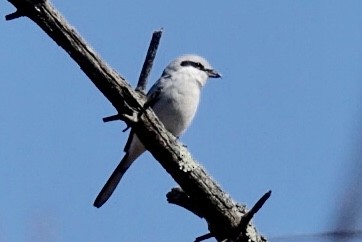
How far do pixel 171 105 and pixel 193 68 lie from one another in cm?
77

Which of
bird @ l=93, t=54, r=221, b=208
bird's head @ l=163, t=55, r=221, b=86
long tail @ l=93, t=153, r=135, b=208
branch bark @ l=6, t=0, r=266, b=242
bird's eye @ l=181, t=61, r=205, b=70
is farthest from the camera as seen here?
bird's eye @ l=181, t=61, r=205, b=70

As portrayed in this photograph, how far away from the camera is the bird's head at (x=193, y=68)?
5527 millimetres

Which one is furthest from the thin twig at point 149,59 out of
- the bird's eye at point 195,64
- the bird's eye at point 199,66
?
the bird's eye at point 199,66

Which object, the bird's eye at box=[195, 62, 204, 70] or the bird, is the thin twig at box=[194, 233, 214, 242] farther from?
the bird's eye at box=[195, 62, 204, 70]

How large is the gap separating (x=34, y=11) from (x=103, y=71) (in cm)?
32

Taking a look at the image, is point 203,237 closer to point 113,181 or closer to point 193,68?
point 113,181

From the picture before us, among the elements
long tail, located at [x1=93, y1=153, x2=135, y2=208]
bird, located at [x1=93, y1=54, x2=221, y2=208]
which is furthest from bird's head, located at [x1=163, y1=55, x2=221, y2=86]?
long tail, located at [x1=93, y1=153, x2=135, y2=208]

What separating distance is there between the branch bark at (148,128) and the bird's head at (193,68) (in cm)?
300

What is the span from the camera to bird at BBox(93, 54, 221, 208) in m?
4.95

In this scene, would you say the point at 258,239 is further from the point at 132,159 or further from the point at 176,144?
the point at 132,159

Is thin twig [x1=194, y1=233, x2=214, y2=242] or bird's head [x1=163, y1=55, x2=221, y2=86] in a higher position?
bird's head [x1=163, y1=55, x2=221, y2=86]

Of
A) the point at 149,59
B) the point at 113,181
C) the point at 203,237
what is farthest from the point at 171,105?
the point at 203,237

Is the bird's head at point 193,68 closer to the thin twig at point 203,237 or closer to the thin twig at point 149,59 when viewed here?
the thin twig at point 149,59

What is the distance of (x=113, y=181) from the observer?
5.00 meters
